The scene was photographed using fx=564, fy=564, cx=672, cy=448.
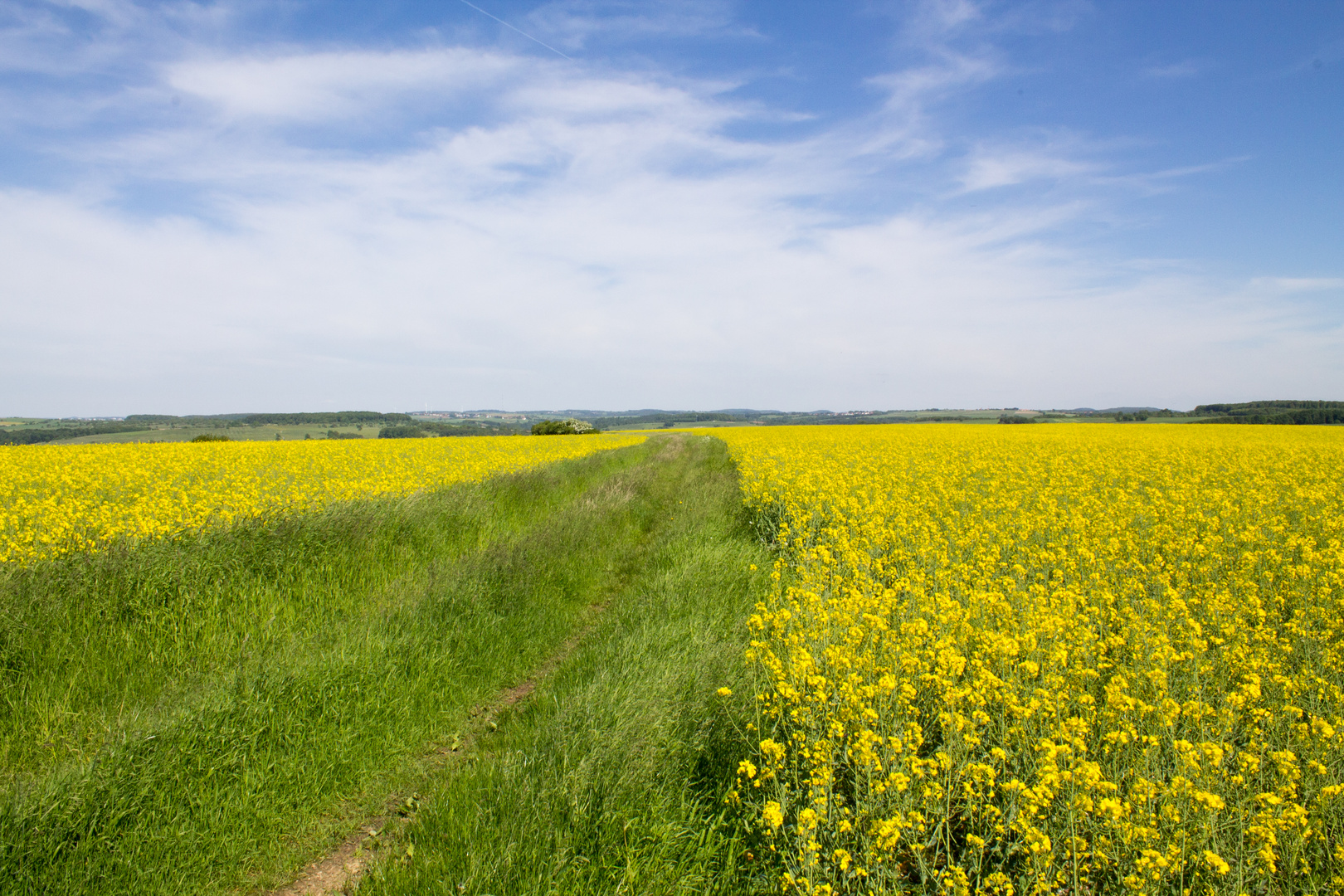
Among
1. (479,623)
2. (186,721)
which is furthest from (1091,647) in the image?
(186,721)

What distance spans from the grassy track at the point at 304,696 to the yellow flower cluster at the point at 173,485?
1.36 m

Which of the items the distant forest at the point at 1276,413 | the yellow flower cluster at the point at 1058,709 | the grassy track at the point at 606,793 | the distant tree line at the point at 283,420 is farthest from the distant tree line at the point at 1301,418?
the distant tree line at the point at 283,420

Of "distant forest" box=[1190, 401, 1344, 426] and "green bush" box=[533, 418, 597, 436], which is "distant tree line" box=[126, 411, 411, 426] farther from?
"distant forest" box=[1190, 401, 1344, 426]

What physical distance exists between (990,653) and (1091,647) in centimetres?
86

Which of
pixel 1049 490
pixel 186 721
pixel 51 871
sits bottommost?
pixel 51 871

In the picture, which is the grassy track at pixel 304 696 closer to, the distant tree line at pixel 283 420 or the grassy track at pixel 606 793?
the grassy track at pixel 606 793

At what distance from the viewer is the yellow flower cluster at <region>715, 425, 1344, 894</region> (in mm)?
2463

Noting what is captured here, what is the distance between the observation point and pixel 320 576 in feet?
20.0

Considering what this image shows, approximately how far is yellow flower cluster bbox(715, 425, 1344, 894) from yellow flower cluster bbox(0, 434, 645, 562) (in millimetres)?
6915

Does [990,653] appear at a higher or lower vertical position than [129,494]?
lower

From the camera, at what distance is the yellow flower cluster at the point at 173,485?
6.28 m

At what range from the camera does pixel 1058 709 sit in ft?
10.6

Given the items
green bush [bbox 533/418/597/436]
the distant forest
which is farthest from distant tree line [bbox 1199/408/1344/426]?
green bush [bbox 533/418/597/436]

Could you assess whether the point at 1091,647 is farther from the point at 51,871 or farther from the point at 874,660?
the point at 51,871
